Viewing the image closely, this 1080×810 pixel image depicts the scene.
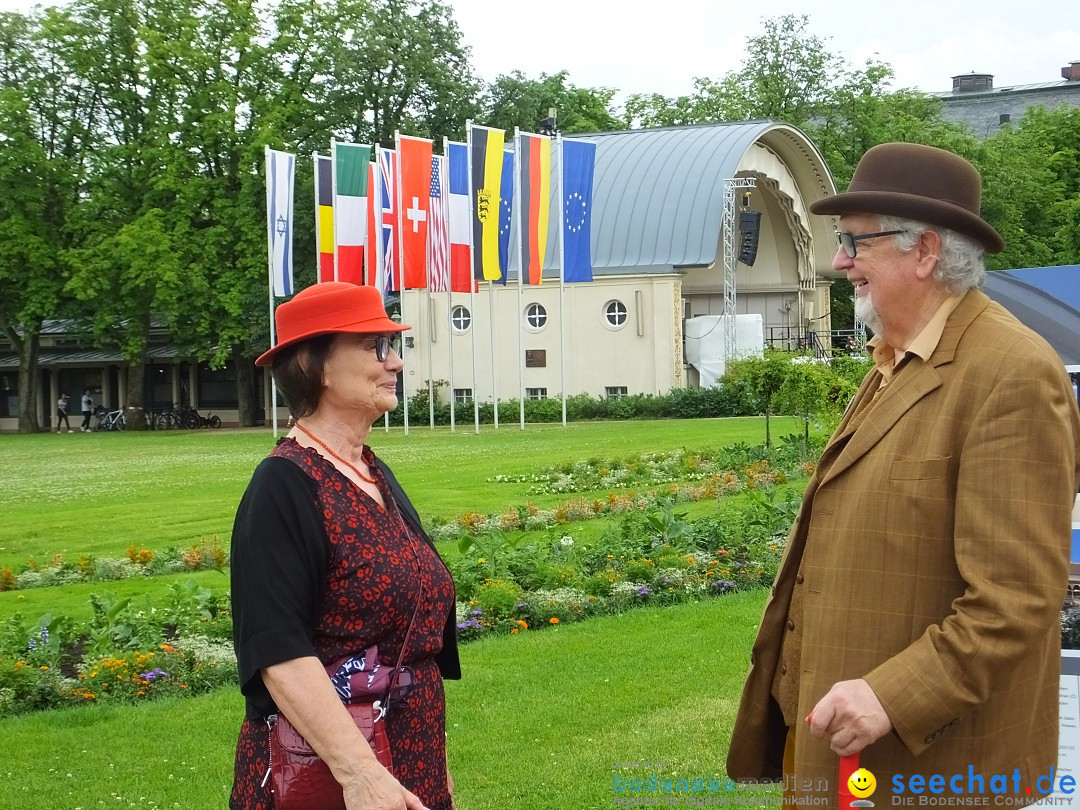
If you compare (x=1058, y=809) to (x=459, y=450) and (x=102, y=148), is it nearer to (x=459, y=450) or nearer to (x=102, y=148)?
(x=459, y=450)

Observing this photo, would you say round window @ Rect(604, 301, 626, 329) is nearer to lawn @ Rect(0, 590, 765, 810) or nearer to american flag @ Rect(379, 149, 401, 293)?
american flag @ Rect(379, 149, 401, 293)

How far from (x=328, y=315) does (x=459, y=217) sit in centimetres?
2389

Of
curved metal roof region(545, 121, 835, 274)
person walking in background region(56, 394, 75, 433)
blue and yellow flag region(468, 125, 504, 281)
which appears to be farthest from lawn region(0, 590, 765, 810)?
person walking in background region(56, 394, 75, 433)

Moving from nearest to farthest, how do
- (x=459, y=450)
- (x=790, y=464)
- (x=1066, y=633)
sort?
(x=1066, y=633), (x=790, y=464), (x=459, y=450)

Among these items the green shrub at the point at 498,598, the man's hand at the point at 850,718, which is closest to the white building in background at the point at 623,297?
the green shrub at the point at 498,598

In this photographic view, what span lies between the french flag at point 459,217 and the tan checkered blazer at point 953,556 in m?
24.1

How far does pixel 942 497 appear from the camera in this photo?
258cm

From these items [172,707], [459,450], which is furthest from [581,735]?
[459,450]

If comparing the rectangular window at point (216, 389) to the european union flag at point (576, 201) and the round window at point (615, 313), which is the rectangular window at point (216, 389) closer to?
the round window at point (615, 313)

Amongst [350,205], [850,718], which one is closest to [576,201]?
[350,205]

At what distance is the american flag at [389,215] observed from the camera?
2728 cm

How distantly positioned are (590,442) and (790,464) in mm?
7510

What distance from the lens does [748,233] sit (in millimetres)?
40031

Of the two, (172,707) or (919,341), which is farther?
(172,707)
